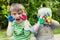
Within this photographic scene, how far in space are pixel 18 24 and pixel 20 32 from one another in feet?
0.48

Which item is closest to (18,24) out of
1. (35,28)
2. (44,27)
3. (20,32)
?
(20,32)

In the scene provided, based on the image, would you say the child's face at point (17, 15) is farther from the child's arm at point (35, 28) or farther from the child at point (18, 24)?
the child's arm at point (35, 28)

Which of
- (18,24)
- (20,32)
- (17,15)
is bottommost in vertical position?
(20,32)

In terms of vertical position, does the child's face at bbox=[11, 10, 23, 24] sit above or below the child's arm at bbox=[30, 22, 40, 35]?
above

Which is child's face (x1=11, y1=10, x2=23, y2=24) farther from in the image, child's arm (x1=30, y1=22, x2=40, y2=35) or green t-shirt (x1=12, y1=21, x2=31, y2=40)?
child's arm (x1=30, y1=22, x2=40, y2=35)

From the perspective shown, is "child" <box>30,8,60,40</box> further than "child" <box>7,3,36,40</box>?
No

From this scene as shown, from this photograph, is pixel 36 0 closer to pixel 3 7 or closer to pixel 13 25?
pixel 3 7

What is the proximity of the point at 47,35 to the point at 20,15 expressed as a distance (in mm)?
549

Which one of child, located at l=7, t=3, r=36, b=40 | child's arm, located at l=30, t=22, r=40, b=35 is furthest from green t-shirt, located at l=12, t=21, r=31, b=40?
child's arm, located at l=30, t=22, r=40, b=35

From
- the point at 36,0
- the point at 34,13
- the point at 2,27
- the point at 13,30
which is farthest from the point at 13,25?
the point at 2,27

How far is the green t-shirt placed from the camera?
4.06 metres

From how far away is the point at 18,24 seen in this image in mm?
4117

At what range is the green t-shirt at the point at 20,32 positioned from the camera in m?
4.06

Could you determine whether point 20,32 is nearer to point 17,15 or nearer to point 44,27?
point 17,15
